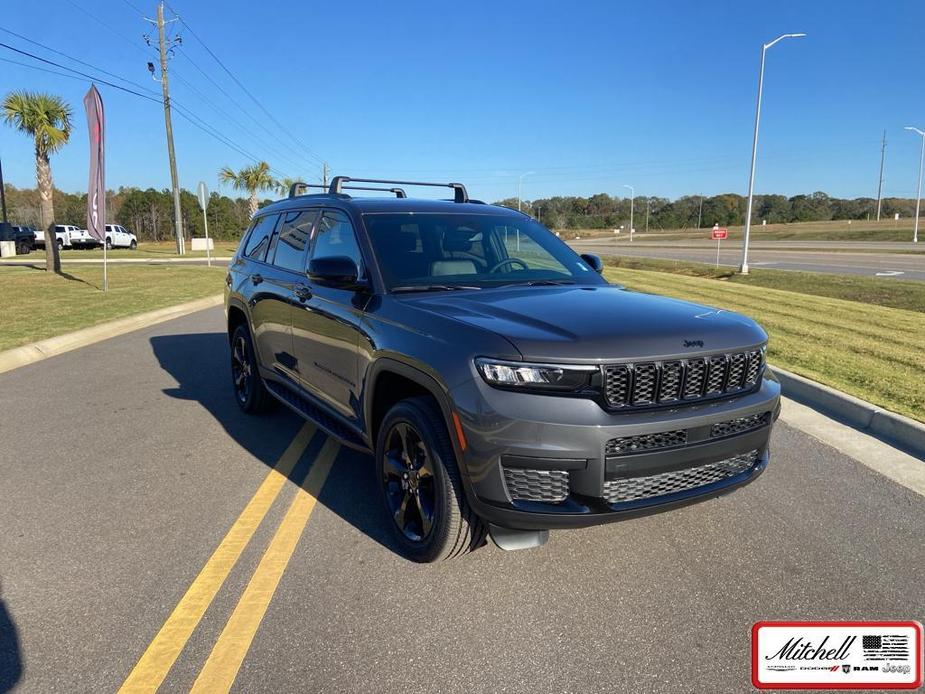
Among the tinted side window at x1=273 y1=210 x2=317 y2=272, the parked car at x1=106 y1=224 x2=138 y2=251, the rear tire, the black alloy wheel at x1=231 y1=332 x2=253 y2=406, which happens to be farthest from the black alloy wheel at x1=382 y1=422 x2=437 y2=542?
the parked car at x1=106 y1=224 x2=138 y2=251

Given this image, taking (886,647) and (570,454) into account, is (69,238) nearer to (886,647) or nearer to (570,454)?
(570,454)

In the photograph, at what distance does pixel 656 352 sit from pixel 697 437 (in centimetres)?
45

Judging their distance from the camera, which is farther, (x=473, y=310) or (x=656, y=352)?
(x=473, y=310)

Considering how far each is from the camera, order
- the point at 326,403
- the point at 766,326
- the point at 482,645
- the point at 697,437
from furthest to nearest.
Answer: the point at 766,326, the point at 326,403, the point at 697,437, the point at 482,645

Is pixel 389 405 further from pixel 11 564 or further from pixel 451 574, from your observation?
pixel 11 564

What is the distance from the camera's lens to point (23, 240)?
1676 inches

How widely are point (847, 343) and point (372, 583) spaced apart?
8.10m

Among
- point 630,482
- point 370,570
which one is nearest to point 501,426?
point 630,482

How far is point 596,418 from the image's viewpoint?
109 inches

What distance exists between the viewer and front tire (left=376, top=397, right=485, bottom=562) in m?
3.09

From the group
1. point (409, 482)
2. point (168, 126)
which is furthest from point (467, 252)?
point (168, 126)

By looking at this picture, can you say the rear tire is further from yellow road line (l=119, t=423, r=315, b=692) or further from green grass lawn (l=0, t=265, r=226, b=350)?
green grass lawn (l=0, t=265, r=226, b=350)

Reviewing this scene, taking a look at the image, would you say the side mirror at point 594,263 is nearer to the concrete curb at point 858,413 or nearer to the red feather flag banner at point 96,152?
the concrete curb at point 858,413

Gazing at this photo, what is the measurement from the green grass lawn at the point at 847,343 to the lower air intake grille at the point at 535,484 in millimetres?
4225
